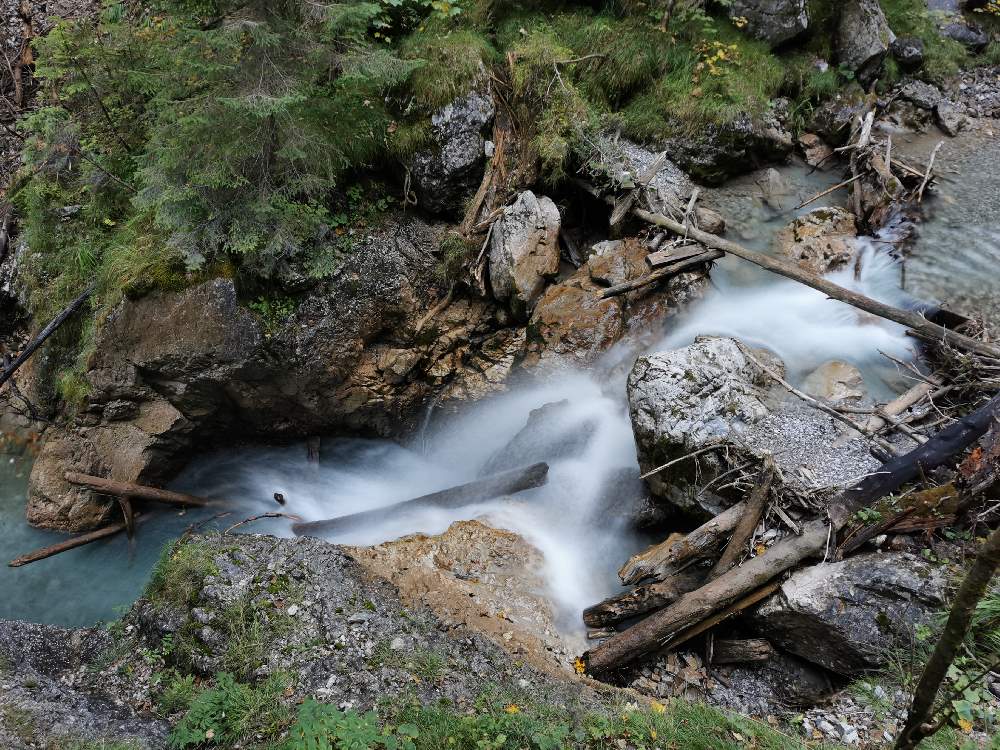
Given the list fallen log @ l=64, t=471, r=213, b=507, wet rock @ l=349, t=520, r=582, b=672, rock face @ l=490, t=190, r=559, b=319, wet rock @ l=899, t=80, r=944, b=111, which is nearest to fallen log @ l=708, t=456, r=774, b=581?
wet rock @ l=349, t=520, r=582, b=672

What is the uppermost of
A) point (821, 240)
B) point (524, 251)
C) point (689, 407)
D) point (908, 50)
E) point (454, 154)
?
point (454, 154)

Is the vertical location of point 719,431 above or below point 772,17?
below

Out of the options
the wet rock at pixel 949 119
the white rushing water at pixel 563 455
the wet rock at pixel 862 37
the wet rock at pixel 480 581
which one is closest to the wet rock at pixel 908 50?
the wet rock at pixel 862 37

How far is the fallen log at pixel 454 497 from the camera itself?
6.27 m

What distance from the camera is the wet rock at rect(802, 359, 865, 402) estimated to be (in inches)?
230

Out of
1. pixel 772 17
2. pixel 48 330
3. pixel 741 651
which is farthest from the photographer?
pixel 772 17

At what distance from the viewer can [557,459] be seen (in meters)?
6.38

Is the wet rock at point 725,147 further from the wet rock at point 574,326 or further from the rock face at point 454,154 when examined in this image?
the rock face at point 454,154

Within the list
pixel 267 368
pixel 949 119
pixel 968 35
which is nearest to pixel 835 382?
pixel 267 368

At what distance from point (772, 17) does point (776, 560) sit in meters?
8.73

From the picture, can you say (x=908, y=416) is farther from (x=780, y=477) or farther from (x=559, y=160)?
(x=559, y=160)

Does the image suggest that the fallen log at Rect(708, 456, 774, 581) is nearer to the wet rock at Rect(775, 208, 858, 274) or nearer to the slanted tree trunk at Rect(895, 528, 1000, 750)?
the slanted tree trunk at Rect(895, 528, 1000, 750)

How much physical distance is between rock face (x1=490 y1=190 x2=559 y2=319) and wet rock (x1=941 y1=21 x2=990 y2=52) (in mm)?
9562

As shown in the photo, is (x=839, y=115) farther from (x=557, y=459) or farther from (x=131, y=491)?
(x=131, y=491)
